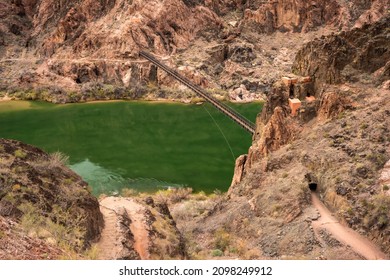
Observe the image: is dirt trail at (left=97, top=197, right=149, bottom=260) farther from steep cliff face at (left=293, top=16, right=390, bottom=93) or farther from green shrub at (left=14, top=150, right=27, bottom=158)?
steep cliff face at (left=293, top=16, right=390, bottom=93)

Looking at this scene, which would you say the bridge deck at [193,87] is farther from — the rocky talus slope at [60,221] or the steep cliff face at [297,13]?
the rocky talus slope at [60,221]

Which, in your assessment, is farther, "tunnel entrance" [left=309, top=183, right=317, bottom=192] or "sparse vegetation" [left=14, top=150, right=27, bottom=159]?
"tunnel entrance" [left=309, top=183, right=317, bottom=192]

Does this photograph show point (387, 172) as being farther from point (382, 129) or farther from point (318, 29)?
point (318, 29)

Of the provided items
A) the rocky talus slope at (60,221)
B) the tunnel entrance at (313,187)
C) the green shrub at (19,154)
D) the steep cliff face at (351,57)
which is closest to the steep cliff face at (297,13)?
the steep cliff face at (351,57)

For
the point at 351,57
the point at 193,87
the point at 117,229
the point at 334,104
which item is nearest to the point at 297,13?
the point at 193,87

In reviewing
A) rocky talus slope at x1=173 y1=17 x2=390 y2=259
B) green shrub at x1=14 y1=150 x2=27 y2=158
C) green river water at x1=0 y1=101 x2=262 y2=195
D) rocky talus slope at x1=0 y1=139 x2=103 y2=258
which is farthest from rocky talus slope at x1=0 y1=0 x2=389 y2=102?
rocky talus slope at x1=0 y1=139 x2=103 y2=258

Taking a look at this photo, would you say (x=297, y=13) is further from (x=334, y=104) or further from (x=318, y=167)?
(x=318, y=167)
